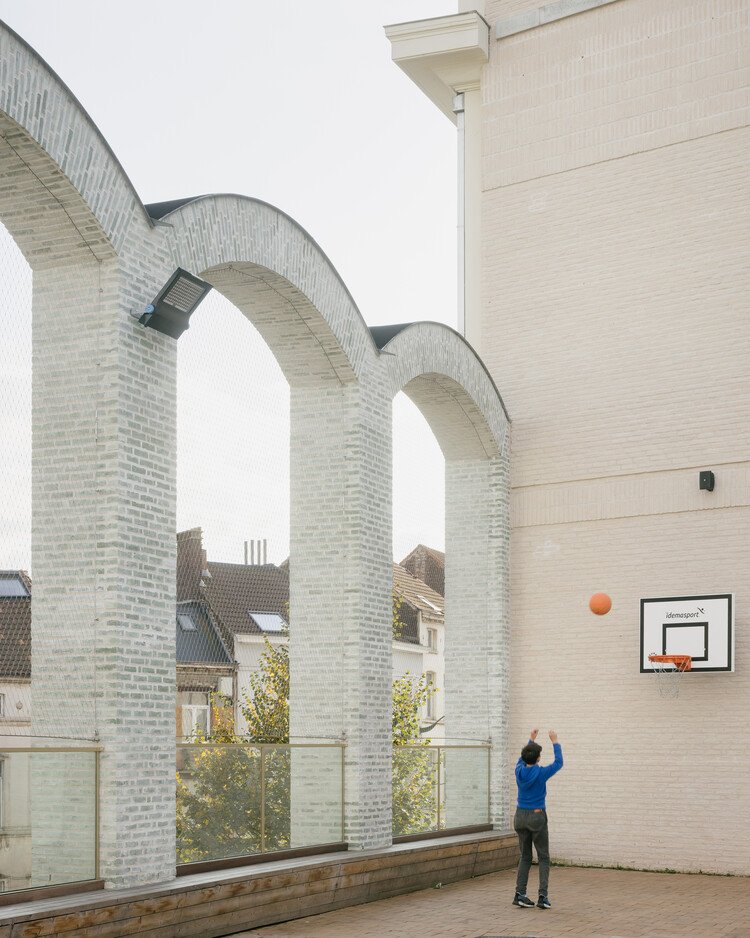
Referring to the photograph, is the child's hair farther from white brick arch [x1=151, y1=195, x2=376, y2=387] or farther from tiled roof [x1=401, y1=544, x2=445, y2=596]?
tiled roof [x1=401, y1=544, x2=445, y2=596]

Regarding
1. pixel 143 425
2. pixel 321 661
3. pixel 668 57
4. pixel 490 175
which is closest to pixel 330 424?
pixel 321 661

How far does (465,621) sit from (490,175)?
18.8ft

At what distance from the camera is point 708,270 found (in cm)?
1493

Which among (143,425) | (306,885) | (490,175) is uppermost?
(490,175)

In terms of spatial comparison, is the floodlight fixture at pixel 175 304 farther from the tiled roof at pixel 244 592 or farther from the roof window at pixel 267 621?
the roof window at pixel 267 621

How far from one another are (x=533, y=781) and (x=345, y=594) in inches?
101

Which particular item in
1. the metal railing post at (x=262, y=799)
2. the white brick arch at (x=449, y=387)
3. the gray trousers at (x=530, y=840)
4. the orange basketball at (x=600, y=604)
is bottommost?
the gray trousers at (x=530, y=840)

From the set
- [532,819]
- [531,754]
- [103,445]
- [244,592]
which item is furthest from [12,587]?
[244,592]

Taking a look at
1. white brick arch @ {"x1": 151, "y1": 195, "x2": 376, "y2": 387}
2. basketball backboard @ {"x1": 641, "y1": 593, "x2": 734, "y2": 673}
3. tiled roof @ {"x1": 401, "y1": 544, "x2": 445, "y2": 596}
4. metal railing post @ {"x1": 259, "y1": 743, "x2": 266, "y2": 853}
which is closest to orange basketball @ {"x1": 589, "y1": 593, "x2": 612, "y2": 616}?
basketball backboard @ {"x1": 641, "y1": 593, "x2": 734, "y2": 673}

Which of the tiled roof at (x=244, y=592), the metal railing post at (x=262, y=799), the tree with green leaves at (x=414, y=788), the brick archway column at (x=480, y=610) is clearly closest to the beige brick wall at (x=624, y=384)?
the brick archway column at (x=480, y=610)

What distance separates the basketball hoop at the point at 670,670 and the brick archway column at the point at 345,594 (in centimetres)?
329

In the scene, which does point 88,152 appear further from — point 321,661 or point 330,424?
point 321,661

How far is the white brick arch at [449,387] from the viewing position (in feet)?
45.6

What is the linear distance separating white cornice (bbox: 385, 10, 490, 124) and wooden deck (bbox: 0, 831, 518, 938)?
9.70 meters
